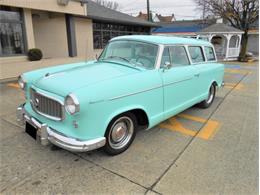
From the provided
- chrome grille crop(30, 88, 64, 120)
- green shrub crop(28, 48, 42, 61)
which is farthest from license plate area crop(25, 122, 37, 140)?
green shrub crop(28, 48, 42, 61)

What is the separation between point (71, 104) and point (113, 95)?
1.81 ft

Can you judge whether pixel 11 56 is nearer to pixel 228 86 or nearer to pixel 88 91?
pixel 88 91

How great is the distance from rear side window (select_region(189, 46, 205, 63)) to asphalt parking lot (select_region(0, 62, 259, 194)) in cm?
149

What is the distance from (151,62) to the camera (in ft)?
11.3

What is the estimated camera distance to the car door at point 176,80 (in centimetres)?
350

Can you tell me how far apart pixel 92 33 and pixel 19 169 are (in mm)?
13707

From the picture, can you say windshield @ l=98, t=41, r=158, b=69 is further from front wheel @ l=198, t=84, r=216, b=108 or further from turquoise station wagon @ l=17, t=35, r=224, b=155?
front wheel @ l=198, t=84, r=216, b=108

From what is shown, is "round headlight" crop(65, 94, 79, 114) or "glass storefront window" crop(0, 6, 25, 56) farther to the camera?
"glass storefront window" crop(0, 6, 25, 56)

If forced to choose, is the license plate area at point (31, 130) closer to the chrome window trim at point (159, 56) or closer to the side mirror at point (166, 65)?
the chrome window trim at point (159, 56)

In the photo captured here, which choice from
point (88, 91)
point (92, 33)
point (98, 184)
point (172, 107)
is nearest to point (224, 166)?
point (172, 107)

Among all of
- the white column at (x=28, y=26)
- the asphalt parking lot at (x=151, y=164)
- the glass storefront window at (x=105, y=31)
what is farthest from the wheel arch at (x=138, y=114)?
the glass storefront window at (x=105, y=31)

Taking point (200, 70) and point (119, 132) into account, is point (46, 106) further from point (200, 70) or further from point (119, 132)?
point (200, 70)

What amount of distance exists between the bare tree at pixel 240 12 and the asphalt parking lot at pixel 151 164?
17.8 meters

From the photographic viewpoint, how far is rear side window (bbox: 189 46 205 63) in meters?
4.48
